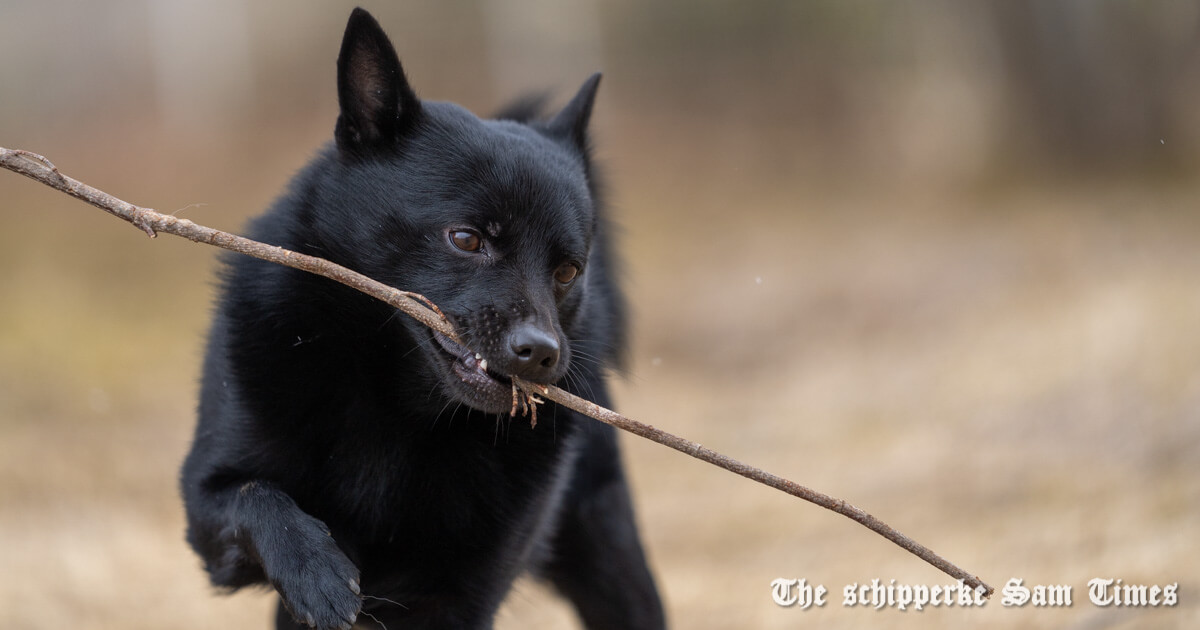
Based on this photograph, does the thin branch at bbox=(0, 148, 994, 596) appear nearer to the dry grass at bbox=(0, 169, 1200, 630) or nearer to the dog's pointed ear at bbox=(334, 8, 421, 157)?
the dog's pointed ear at bbox=(334, 8, 421, 157)

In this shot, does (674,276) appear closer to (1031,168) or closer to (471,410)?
(1031,168)

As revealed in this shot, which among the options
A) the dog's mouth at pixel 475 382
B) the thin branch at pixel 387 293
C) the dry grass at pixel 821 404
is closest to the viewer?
the thin branch at pixel 387 293

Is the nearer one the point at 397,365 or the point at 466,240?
the point at 466,240

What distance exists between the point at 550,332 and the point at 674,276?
884cm

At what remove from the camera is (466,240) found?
2867mm

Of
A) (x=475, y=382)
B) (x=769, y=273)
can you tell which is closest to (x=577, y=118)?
(x=475, y=382)

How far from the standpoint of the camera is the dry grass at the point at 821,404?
220 inches

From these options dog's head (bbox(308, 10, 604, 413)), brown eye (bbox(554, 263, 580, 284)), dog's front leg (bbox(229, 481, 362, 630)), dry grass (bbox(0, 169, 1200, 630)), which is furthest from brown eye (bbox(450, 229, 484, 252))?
dry grass (bbox(0, 169, 1200, 630))

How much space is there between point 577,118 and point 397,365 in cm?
114

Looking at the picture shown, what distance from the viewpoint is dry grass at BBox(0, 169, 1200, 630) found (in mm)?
5586

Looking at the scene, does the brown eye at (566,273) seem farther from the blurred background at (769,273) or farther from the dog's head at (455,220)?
the blurred background at (769,273)

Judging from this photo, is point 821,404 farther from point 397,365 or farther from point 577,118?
point 397,365

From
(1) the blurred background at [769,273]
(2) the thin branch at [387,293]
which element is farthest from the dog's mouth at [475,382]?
(1) the blurred background at [769,273]

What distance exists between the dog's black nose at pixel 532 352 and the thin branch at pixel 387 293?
4 cm
